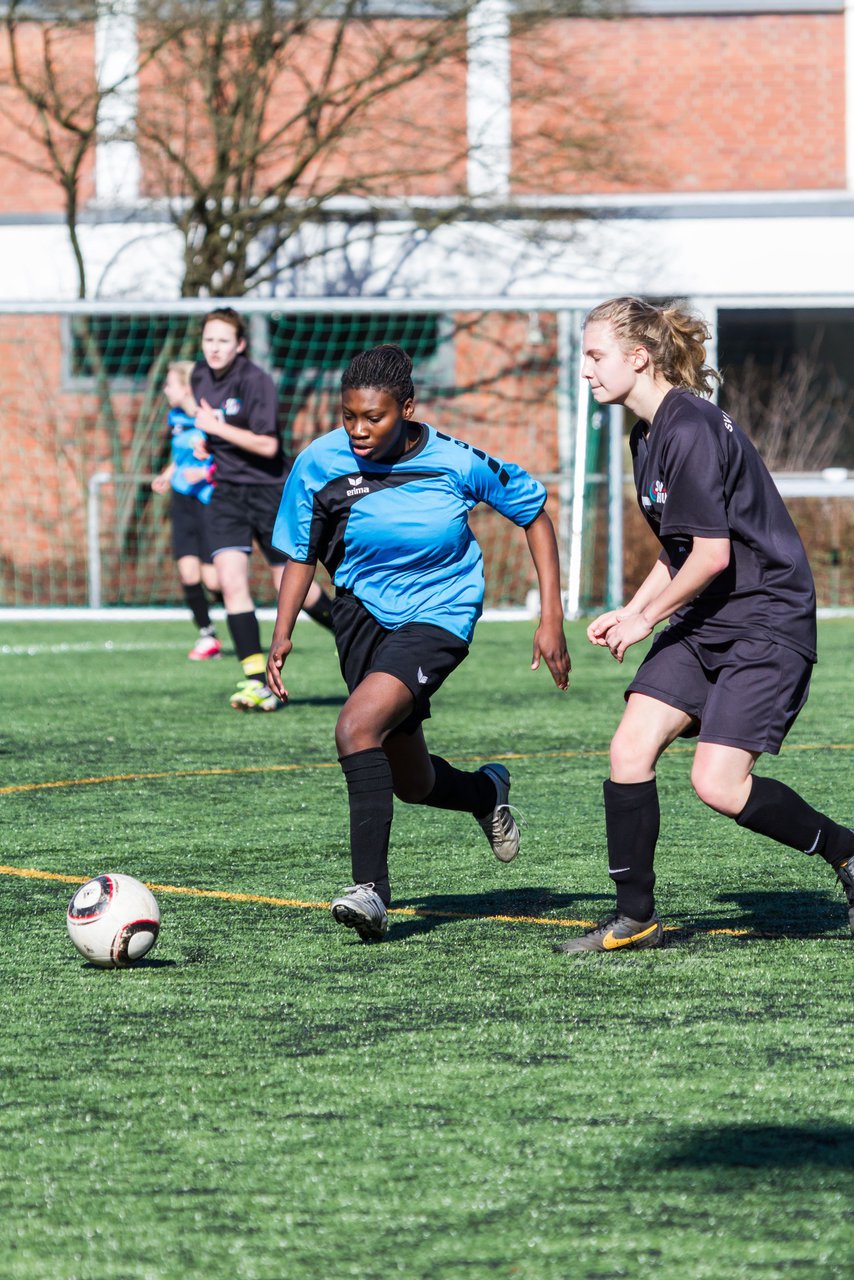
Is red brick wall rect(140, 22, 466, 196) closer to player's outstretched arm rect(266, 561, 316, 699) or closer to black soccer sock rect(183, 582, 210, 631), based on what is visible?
black soccer sock rect(183, 582, 210, 631)

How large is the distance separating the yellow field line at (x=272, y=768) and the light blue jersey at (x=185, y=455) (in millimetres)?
4105

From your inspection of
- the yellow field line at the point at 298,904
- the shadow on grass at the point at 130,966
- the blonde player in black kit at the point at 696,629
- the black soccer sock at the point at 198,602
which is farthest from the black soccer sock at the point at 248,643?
the blonde player in black kit at the point at 696,629

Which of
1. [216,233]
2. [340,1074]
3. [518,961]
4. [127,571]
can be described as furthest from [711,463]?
[216,233]

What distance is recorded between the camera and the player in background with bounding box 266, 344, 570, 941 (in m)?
4.90

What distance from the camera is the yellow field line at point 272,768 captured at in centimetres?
759

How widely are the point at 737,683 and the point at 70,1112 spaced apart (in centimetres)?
189

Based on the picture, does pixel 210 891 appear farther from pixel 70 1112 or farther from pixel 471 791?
pixel 70 1112

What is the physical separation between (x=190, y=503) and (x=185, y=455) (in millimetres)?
479

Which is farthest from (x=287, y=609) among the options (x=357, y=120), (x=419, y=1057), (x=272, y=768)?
(x=357, y=120)

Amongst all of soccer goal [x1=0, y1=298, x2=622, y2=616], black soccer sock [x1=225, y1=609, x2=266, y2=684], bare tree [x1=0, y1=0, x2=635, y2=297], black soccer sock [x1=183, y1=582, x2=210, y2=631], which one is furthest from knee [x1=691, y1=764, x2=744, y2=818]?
bare tree [x1=0, y1=0, x2=635, y2=297]

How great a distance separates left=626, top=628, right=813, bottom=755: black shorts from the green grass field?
544 mm

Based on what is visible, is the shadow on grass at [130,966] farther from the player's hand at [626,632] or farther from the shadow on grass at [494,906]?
the player's hand at [626,632]

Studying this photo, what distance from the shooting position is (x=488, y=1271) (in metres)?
2.53

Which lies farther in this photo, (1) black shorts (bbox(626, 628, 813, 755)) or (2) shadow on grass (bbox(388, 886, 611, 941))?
(2) shadow on grass (bbox(388, 886, 611, 941))
